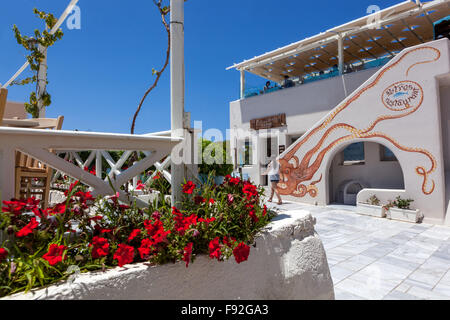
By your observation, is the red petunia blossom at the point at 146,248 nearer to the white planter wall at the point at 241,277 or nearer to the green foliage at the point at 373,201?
the white planter wall at the point at 241,277

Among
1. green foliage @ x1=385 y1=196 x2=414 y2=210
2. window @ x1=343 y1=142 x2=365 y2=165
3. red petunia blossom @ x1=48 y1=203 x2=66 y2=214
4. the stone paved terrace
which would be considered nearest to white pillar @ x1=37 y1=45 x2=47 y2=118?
red petunia blossom @ x1=48 y1=203 x2=66 y2=214

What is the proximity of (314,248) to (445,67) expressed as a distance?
7562 millimetres

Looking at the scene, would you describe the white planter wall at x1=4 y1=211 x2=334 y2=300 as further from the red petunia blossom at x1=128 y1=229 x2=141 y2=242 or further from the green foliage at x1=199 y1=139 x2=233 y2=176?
the green foliage at x1=199 y1=139 x2=233 y2=176

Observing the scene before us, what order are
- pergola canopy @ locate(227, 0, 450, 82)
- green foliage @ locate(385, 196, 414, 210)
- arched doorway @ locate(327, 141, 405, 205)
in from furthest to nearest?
1. pergola canopy @ locate(227, 0, 450, 82)
2. arched doorway @ locate(327, 141, 405, 205)
3. green foliage @ locate(385, 196, 414, 210)

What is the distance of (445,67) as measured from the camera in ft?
23.5

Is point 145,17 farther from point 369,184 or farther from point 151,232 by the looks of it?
point 369,184

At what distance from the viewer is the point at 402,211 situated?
7.47 metres

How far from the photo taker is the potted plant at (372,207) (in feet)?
26.0

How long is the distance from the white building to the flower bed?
7.37 meters

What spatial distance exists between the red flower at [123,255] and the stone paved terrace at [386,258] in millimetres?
2682

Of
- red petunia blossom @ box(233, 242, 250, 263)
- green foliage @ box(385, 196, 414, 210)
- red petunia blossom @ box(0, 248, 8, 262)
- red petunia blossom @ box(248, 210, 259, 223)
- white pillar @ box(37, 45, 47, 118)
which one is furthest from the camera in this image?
green foliage @ box(385, 196, 414, 210)

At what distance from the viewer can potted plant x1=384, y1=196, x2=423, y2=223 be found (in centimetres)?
730

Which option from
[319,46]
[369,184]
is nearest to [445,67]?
[369,184]

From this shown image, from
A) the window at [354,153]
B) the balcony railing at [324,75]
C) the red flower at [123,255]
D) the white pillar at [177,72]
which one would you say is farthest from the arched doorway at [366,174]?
the red flower at [123,255]
